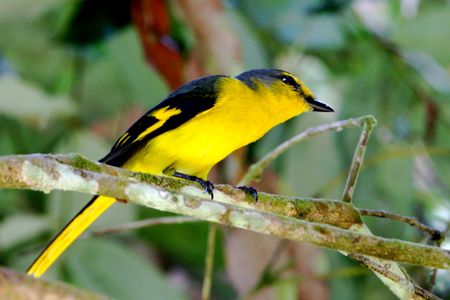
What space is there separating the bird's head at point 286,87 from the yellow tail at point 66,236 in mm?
596

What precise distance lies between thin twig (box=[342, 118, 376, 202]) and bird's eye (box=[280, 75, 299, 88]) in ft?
2.13

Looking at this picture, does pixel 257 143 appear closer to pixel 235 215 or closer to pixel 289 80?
pixel 289 80

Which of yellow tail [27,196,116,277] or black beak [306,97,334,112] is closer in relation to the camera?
yellow tail [27,196,116,277]

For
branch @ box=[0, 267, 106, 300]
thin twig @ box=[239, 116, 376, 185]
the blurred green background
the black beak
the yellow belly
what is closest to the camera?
branch @ box=[0, 267, 106, 300]

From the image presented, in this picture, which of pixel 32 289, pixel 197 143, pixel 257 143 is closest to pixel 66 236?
pixel 197 143

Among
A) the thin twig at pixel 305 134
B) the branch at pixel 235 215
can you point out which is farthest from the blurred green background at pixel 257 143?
the branch at pixel 235 215

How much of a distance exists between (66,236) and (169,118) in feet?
1.48

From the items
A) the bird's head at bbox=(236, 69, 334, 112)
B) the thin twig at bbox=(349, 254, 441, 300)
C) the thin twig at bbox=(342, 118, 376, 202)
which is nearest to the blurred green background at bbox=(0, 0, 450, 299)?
the bird's head at bbox=(236, 69, 334, 112)

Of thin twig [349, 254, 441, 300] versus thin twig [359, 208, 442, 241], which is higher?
thin twig [359, 208, 442, 241]

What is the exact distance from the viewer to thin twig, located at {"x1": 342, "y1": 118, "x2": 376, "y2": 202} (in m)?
1.61

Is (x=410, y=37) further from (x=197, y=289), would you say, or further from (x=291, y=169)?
(x=197, y=289)

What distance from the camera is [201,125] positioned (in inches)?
85.7

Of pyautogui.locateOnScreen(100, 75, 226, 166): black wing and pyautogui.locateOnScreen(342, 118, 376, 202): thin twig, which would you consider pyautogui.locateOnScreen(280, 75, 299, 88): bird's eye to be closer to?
pyautogui.locateOnScreen(100, 75, 226, 166): black wing

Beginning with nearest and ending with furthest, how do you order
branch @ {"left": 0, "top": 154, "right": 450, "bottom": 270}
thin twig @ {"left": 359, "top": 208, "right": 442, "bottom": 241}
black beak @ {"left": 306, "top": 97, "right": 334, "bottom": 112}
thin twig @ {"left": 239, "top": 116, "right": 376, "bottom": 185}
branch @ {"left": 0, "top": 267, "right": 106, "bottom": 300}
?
branch @ {"left": 0, "top": 267, "right": 106, "bottom": 300}
branch @ {"left": 0, "top": 154, "right": 450, "bottom": 270}
thin twig @ {"left": 359, "top": 208, "right": 442, "bottom": 241}
thin twig @ {"left": 239, "top": 116, "right": 376, "bottom": 185}
black beak @ {"left": 306, "top": 97, "right": 334, "bottom": 112}
